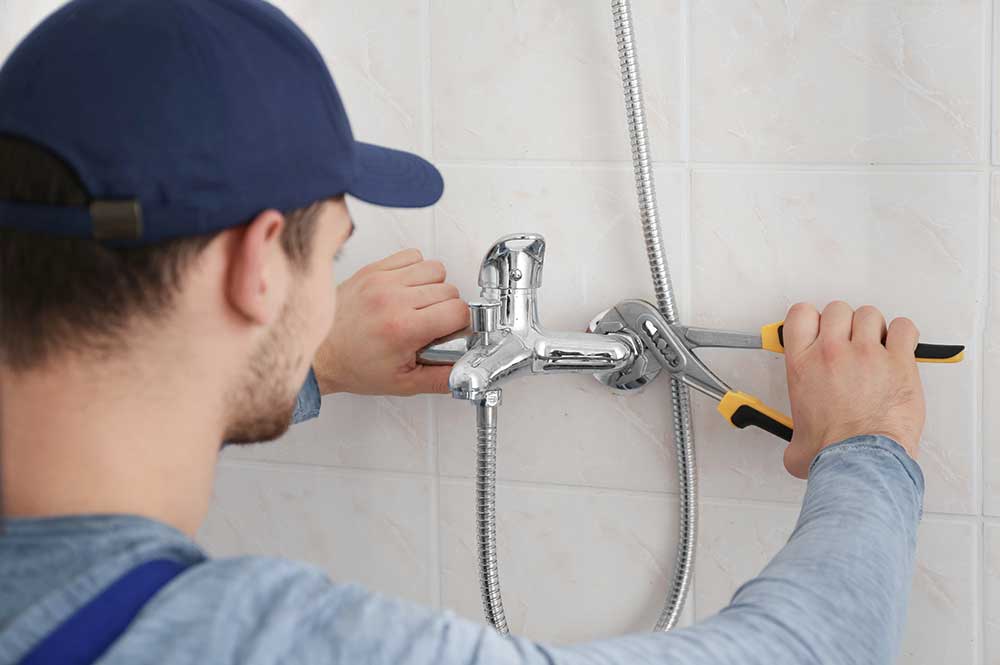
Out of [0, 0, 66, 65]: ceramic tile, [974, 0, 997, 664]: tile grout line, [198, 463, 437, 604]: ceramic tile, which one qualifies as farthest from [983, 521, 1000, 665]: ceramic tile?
[0, 0, 66, 65]: ceramic tile

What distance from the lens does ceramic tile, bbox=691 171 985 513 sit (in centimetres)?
94

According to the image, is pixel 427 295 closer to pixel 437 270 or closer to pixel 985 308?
pixel 437 270

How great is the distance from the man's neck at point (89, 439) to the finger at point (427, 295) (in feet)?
1.31

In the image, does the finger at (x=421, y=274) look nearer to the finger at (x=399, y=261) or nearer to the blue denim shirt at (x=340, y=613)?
the finger at (x=399, y=261)

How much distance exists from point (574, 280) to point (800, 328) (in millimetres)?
239

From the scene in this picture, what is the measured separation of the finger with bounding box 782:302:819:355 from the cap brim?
0.32 meters

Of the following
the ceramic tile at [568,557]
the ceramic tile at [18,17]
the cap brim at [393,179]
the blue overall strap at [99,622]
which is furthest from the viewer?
the ceramic tile at [18,17]

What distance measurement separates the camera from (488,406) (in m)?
0.96

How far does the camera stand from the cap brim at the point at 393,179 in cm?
78

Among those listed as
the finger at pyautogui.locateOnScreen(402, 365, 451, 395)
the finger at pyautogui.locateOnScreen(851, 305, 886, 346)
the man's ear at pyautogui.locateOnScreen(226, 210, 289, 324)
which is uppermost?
the man's ear at pyautogui.locateOnScreen(226, 210, 289, 324)

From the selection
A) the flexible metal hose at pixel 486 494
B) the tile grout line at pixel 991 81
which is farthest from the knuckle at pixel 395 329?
the tile grout line at pixel 991 81

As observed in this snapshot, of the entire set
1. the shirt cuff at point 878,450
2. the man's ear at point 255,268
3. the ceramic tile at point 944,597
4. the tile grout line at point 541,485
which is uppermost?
the man's ear at point 255,268

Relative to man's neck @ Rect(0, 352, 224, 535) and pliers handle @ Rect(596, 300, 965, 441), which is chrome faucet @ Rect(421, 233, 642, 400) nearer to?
pliers handle @ Rect(596, 300, 965, 441)

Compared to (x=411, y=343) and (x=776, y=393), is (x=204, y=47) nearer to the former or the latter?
(x=411, y=343)
